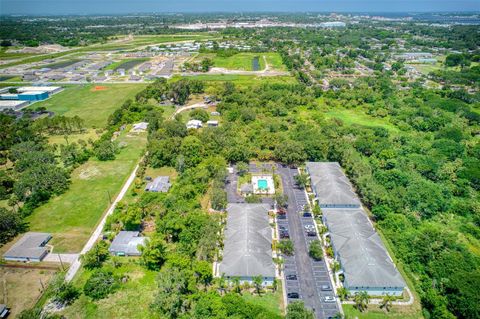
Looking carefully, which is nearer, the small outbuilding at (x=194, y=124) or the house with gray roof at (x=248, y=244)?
the house with gray roof at (x=248, y=244)

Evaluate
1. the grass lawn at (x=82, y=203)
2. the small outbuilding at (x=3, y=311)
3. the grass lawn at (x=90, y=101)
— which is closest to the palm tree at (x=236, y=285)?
the grass lawn at (x=82, y=203)

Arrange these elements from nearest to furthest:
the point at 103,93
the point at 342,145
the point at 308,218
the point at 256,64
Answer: the point at 308,218
the point at 342,145
the point at 103,93
the point at 256,64

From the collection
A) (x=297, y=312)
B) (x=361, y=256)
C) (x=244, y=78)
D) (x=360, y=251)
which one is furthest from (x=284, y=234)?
(x=244, y=78)

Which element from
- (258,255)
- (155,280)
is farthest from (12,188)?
(258,255)

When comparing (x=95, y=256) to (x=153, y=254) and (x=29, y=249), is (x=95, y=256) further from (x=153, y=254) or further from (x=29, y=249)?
(x=29, y=249)

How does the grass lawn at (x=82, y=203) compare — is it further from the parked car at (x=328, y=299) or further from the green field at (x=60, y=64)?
the green field at (x=60, y=64)

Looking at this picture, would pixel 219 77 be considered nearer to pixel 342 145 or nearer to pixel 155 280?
pixel 342 145
